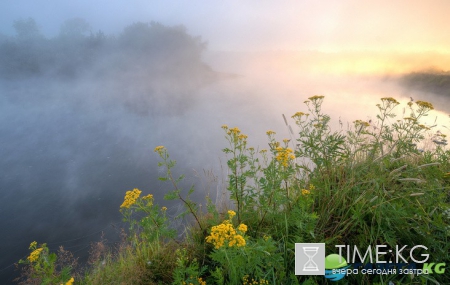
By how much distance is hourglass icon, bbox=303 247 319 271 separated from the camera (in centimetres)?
175

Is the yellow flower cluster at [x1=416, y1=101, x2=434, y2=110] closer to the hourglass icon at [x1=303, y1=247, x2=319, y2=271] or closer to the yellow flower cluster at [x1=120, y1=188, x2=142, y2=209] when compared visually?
the hourglass icon at [x1=303, y1=247, x2=319, y2=271]

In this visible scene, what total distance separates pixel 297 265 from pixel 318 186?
1.01m

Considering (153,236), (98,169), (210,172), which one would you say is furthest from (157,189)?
(153,236)

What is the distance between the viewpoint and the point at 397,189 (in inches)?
83.7

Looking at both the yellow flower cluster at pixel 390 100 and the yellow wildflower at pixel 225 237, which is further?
the yellow flower cluster at pixel 390 100

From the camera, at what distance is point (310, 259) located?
70.2 inches

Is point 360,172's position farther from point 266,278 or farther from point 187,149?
point 187,149
